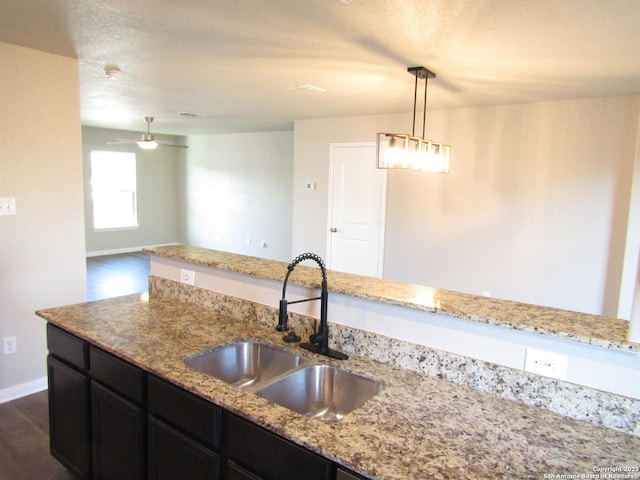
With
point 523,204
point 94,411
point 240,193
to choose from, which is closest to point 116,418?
point 94,411

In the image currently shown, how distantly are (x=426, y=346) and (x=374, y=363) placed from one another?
214mm

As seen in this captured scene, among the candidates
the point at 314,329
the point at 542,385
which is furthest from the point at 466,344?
the point at 314,329

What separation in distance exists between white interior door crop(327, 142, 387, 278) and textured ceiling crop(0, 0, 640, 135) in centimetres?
122

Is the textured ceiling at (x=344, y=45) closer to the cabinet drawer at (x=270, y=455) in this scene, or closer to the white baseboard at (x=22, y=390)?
the cabinet drawer at (x=270, y=455)

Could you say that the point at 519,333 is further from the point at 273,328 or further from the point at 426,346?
the point at 273,328

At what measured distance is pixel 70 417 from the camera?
2027mm

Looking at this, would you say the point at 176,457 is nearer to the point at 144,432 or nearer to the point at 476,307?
the point at 144,432

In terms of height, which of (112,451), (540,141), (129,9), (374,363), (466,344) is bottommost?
(112,451)

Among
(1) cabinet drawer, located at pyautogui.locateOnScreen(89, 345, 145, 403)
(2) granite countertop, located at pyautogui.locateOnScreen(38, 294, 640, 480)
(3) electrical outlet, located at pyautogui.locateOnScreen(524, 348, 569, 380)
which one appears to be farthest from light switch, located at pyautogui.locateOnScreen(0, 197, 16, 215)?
(3) electrical outlet, located at pyautogui.locateOnScreen(524, 348, 569, 380)

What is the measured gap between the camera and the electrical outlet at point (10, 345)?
2930mm

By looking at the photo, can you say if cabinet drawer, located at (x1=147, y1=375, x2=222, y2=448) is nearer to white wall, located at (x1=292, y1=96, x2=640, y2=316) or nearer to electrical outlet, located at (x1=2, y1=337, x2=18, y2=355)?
electrical outlet, located at (x1=2, y1=337, x2=18, y2=355)

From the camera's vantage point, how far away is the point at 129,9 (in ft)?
7.04

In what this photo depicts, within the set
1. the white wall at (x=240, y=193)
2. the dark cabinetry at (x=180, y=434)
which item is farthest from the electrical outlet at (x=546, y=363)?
the white wall at (x=240, y=193)

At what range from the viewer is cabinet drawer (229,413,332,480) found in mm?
1115
